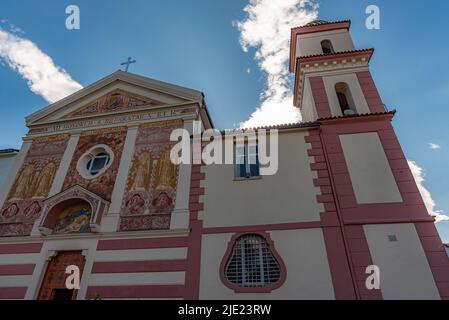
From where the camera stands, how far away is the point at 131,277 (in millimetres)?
8859

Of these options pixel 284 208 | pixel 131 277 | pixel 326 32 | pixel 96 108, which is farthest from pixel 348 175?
pixel 96 108

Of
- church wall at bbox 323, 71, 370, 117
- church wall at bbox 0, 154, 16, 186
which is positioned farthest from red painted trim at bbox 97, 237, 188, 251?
church wall at bbox 323, 71, 370, 117

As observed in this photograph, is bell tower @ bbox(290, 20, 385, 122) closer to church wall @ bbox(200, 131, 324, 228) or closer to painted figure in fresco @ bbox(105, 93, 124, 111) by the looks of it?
church wall @ bbox(200, 131, 324, 228)

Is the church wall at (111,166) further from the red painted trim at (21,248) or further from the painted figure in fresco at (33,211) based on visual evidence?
the red painted trim at (21,248)

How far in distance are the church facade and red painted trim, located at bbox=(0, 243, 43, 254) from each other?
8 centimetres

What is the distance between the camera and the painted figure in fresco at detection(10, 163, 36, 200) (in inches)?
462

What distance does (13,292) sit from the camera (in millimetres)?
9305

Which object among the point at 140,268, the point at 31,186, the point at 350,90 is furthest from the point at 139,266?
the point at 350,90

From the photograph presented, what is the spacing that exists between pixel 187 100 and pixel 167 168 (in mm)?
3644

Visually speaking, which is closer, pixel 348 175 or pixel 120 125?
pixel 348 175

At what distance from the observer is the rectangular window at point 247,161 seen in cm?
1046

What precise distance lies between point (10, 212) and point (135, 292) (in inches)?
277

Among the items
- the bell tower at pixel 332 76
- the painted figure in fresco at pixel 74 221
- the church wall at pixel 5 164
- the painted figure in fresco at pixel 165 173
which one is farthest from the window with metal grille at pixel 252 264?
the church wall at pixel 5 164
